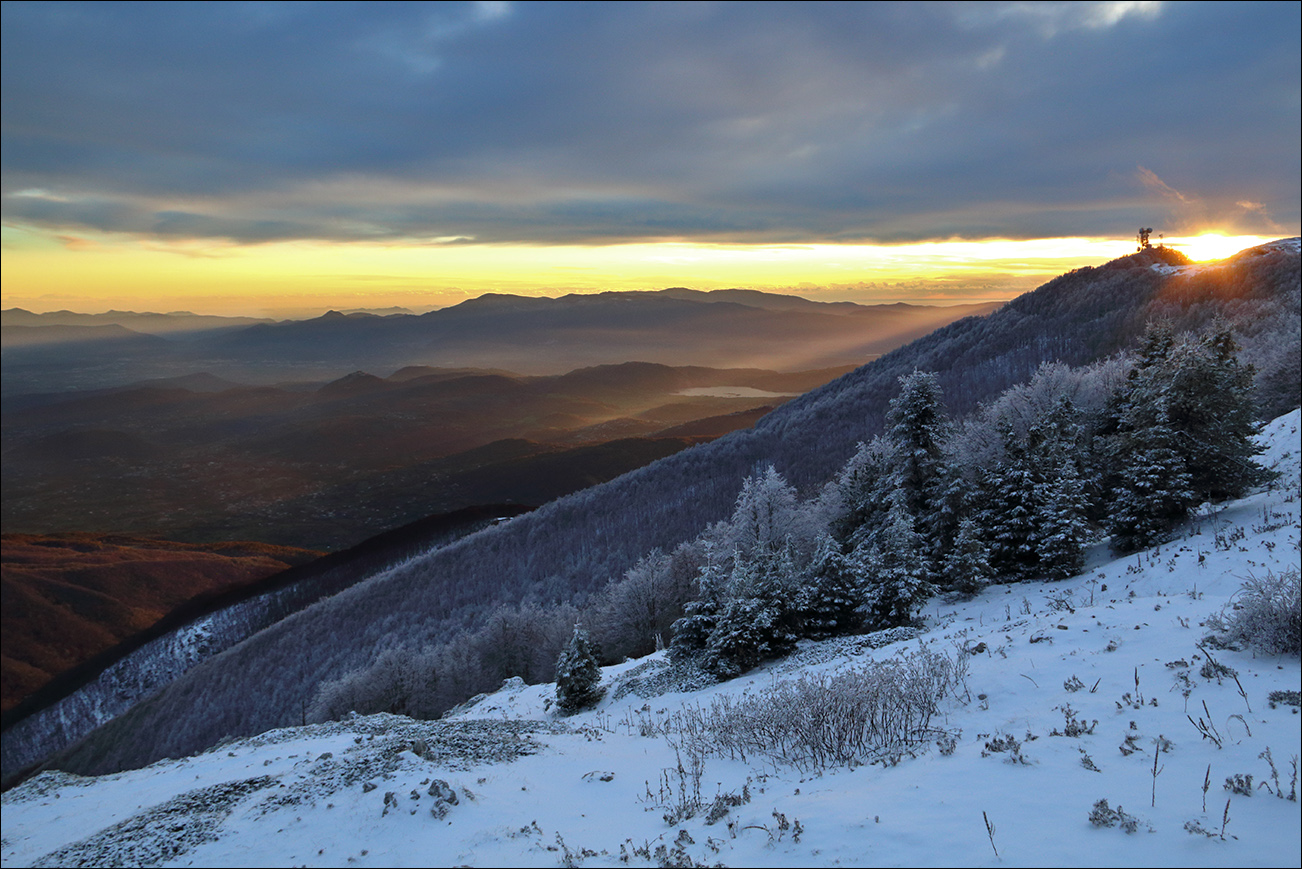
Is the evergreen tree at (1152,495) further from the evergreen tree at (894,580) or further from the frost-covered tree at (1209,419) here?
the evergreen tree at (894,580)

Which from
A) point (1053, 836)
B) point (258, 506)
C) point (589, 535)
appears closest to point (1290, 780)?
point (1053, 836)

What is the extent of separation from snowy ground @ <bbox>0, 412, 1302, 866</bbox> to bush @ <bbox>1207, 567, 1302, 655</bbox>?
303 mm

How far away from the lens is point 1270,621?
25.2 ft

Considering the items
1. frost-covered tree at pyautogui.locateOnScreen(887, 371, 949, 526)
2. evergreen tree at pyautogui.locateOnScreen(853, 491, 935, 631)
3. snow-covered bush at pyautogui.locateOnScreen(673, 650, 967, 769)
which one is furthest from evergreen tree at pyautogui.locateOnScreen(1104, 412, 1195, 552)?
snow-covered bush at pyautogui.locateOnScreen(673, 650, 967, 769)

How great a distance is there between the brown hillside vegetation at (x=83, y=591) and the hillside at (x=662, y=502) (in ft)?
142

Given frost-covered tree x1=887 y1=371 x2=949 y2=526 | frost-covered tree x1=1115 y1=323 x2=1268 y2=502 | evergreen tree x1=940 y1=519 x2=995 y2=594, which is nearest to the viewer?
frost-covered tree x1=1115 y1=323 x2=1268 y2=502

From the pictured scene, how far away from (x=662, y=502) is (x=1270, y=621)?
68.1 m

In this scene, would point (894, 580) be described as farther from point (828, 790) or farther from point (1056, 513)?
point (828, 790)

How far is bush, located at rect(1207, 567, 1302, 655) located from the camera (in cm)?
743

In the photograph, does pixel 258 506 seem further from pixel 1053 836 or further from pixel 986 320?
pixel 1053 836

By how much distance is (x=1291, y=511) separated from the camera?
16.0 m

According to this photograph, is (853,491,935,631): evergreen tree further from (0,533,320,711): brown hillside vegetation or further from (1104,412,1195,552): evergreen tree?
A: (0,533,320,711): brown hillside vegetation

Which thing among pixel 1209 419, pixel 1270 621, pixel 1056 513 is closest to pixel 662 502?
pixel 1056 513

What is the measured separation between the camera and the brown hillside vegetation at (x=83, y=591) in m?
80.9
